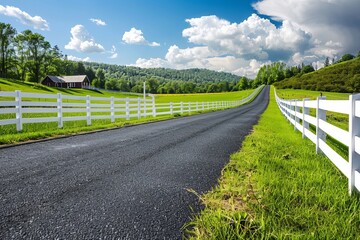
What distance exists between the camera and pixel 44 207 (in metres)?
2.82

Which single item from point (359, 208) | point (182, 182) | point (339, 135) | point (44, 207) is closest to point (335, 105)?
point (339, 135)

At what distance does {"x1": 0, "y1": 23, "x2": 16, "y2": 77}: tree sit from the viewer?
6638cm

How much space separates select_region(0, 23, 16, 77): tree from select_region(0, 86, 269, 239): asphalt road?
7512 centimetres

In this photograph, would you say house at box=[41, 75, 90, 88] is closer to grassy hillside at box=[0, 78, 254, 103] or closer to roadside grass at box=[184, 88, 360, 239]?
grassy hillside at box=[0, 78, 254, 103]

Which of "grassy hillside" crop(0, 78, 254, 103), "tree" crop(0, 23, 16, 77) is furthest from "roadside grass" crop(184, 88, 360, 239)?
"tree" crop(0, 23, 16, 77)

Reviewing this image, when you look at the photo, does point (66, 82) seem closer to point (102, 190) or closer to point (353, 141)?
point (102, 190)

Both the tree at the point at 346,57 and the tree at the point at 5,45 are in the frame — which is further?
the tree at the point at 346,57

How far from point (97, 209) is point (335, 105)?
149 inches

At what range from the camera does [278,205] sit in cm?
276

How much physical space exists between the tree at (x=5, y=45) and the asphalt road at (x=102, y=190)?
246 ft

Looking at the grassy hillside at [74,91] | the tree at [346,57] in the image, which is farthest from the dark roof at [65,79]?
the tree at [346,57]

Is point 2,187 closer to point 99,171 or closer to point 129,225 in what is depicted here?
point 99,171

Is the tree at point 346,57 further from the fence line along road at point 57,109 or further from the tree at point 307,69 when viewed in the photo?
the fence line along road at point 57,109

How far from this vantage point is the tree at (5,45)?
218 ft
